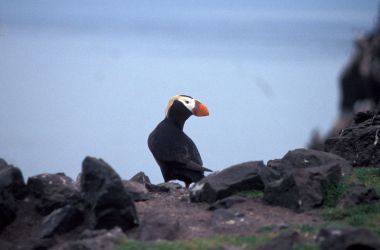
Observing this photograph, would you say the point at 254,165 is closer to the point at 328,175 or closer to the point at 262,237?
the point at 328,175

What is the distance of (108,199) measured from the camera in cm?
674

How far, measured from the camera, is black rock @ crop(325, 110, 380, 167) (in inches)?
370

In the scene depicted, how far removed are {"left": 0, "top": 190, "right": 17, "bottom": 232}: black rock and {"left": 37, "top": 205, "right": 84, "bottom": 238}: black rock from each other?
1.12 feet

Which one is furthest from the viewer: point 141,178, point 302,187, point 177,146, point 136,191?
point 177,146

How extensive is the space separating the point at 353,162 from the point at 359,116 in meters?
1.80

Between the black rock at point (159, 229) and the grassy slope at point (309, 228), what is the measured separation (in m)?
0.30

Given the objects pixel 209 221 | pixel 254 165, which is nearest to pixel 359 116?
pixel 254 165

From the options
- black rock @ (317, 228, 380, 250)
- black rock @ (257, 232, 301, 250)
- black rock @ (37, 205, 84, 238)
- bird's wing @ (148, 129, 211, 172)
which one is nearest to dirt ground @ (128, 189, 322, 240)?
black rock @ (37, 205, 84, 238)

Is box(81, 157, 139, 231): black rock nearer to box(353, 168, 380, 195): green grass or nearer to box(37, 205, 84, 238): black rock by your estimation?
box(37, 205, 84, 238): black rock

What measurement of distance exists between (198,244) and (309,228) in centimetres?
104

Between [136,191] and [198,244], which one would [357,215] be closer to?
[198,244]

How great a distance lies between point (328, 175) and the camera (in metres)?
7.48

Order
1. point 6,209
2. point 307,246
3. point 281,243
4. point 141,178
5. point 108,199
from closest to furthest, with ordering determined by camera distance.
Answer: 1. point 281,243
2. point 307,246
3. point 108,199
4. point 6,209
5. point 141,178

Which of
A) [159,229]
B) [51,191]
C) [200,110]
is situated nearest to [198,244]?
[159,229]
